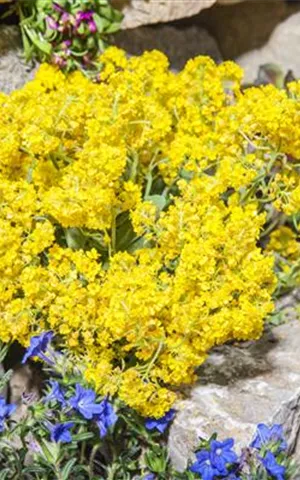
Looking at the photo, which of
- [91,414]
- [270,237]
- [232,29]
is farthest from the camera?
[232,29]

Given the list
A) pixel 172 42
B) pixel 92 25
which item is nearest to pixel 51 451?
pixel 92 25

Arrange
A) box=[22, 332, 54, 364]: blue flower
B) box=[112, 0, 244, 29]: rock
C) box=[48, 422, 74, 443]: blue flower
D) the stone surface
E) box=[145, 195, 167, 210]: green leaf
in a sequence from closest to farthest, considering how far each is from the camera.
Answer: box=[48, 422, 74, 443]: blue flower, box=[22, 332, 54, 364]: blue flower, box=[145, 195, 167, 210]: green leaf, box=[112, 0, 244, 29]: rock, the stone surface

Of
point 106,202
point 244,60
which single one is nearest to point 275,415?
point 106,202

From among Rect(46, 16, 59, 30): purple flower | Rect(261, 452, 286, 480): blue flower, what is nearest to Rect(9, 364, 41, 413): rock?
Rect(261, 452, 286, 480): blue flower

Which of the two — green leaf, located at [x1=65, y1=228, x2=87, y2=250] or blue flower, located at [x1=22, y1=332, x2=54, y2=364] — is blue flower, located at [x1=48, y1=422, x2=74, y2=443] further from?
green leaf, located at [x1=65, y1=228, x2=87, y2=250]

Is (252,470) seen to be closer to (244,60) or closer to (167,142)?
(167,142)

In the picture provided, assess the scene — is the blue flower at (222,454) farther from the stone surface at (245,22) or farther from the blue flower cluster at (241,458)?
the stone surface at (245,22)
